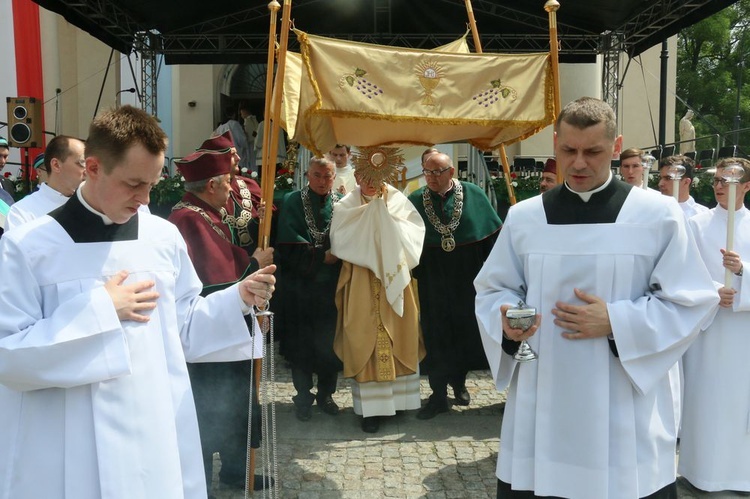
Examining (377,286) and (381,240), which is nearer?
(381,240)

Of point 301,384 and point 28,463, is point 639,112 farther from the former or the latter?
point 28,463

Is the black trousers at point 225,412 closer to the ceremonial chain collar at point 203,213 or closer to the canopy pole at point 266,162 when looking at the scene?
the canopy pole at point 266,162

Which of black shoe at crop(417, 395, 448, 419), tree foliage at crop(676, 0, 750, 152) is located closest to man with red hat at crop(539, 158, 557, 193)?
black shoe at crop(417, 395, 448, 419)

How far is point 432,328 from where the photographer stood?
6.52 m

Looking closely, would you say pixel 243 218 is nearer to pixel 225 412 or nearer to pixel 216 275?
pixel 216 275

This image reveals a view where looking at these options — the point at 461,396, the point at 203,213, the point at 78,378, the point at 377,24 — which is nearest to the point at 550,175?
the point at 461,396

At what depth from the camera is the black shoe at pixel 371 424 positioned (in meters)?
5.93

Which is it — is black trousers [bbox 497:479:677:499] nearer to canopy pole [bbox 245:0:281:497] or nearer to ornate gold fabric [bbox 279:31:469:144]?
canopy pole [bbox 245:0:281:497]

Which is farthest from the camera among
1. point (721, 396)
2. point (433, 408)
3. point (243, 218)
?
point (433, 408)

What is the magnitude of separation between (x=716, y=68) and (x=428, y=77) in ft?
143

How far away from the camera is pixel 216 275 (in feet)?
14.5

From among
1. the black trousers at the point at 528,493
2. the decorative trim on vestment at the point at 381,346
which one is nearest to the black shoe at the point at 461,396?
the decorative trim on vestment at the point at 381,346

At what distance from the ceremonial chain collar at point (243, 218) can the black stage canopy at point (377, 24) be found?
645 centimetres

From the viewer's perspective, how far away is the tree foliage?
1590 inches
